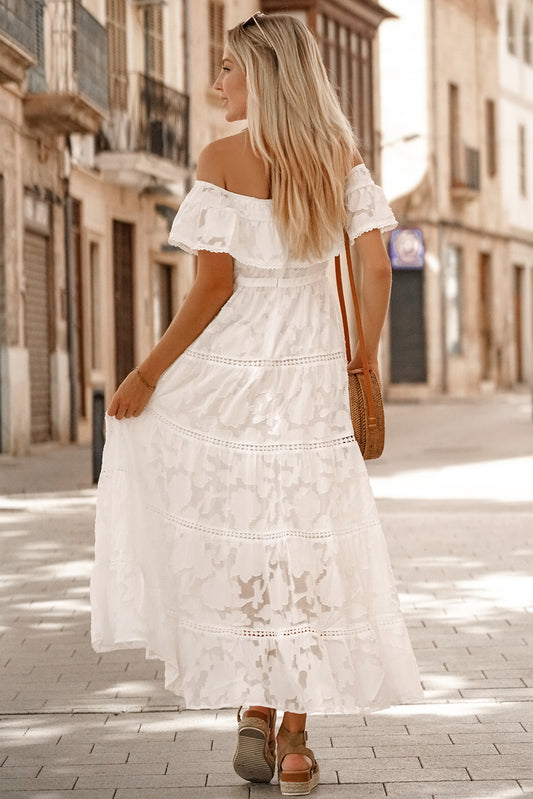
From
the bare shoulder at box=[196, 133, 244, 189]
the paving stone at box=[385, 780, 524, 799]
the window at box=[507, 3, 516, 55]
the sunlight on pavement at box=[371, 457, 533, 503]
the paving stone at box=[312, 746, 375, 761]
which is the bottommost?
the paving stone at box=[312, 746, 375, 761]

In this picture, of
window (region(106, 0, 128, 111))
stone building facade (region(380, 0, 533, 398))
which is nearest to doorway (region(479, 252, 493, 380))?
stone building facade (region(380, 0, 533, 398))

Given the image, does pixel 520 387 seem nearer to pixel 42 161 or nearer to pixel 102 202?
pixel 102 202

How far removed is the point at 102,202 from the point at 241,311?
2301 cm

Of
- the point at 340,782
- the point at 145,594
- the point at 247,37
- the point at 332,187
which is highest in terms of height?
the point at 247,37

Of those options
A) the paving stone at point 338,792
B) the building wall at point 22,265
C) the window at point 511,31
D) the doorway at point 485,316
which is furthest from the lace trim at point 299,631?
the window at point 511,31

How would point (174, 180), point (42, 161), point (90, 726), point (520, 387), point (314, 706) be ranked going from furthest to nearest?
point (520, 387) → point (174, 180) → point (42, 161) → point (90, 726) → point (314, 706)

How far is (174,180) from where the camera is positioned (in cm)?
2906

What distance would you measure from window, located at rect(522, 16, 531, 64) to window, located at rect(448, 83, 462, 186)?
659 centimetres

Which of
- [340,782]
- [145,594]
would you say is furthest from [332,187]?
[340,782]

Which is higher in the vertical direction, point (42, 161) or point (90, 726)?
point (42, 161)

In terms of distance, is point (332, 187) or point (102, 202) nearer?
point (332, 187)

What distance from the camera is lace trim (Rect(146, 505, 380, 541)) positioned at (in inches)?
173

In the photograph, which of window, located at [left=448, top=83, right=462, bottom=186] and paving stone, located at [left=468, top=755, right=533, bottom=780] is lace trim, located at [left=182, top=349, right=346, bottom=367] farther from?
window, located at [left=448, top=83, right=462, bottom=186]

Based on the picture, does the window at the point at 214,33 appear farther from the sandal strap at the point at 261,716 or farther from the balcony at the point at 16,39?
the sandal strap at the point at 261,716
